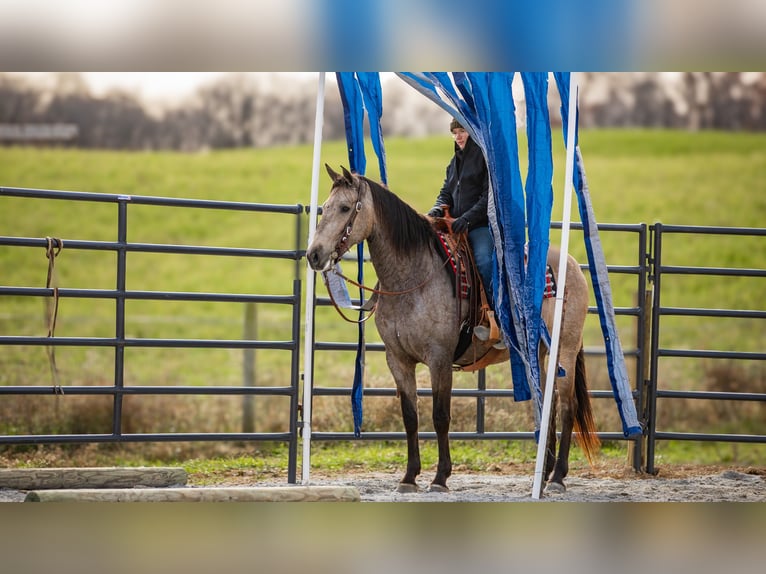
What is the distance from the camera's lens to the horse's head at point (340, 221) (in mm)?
4773

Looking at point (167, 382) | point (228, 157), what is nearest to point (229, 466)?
point (167, 382)

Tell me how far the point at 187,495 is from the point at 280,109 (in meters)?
17.2

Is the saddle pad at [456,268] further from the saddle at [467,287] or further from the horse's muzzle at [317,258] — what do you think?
the horse's muzzle at [317,258]

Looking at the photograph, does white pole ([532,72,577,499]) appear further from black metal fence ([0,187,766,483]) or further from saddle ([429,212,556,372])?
black metal fence ([0,187,766,483])

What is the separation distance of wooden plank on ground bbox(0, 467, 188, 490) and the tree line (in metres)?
14.5

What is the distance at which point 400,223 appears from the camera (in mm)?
5121

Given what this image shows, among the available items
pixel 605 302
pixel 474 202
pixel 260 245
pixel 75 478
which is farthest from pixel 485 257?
pixel 260 245

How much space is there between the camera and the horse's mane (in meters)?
5.06

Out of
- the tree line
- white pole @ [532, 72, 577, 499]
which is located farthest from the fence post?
the tree line

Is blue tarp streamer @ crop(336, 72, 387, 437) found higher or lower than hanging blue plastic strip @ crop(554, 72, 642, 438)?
higher

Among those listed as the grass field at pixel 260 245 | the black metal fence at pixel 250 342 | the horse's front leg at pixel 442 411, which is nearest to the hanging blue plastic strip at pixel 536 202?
the horse's front leg at pixel 442 411

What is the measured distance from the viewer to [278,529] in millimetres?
4402

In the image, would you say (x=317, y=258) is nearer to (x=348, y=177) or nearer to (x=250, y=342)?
(x=348, y=177)
